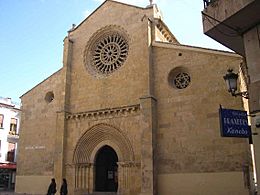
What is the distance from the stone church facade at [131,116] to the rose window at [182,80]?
0.18ft

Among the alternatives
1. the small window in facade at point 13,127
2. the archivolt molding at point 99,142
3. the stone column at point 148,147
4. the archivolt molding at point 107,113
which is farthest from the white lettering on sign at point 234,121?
the small window in facade at point 13,127

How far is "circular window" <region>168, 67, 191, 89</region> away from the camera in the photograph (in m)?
15.1

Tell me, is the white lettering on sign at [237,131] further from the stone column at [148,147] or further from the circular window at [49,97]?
the circular window at [49,97]

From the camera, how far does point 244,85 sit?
1473 centimetres

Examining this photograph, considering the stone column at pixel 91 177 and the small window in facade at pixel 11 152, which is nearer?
the stone column at pixel 91 177

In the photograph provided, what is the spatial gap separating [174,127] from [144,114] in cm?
161

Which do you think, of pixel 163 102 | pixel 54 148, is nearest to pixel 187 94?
pixel 163 102

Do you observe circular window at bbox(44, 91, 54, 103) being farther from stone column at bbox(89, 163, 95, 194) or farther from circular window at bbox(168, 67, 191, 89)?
circular window at bbox(168, 67, 191, 89)

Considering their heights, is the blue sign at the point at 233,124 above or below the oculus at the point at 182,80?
below

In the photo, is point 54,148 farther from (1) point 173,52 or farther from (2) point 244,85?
(2) point 244,85

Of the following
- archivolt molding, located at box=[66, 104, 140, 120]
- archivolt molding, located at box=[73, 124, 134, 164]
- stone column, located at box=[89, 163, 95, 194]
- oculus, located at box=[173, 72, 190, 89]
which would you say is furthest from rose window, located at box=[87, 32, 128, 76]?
stone column, located at box=[89, 163, 95, 194]

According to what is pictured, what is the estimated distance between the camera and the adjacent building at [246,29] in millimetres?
6016

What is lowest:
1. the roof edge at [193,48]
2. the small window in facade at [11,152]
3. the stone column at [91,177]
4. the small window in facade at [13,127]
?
the stone column at [91,177]

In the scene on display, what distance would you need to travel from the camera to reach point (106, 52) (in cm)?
1836
